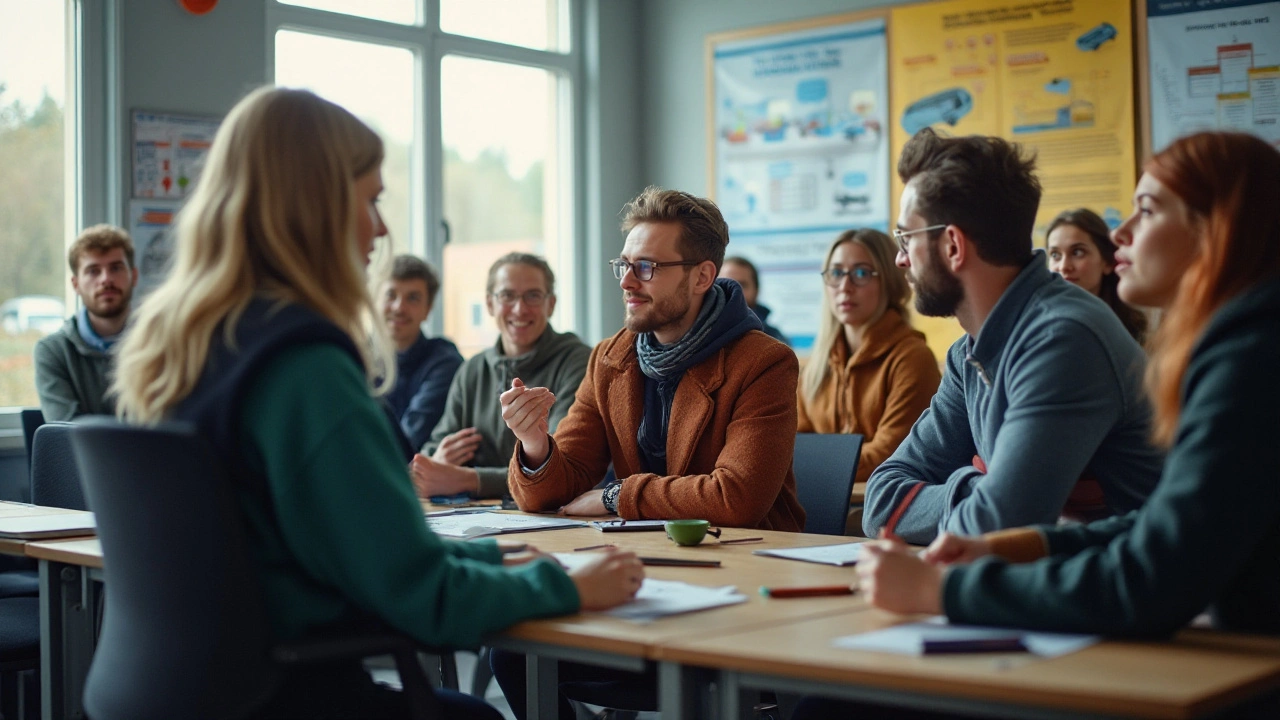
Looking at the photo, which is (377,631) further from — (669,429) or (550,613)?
(669,429)

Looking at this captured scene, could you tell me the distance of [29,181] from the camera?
476 centimetres

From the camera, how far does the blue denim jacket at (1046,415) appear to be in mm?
1937

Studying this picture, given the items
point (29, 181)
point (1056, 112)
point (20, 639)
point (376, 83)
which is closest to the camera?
point (20, 639)

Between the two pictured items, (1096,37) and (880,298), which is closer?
(880,298)

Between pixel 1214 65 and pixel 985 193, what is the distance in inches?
138

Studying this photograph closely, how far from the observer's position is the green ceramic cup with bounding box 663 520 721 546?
2229mm

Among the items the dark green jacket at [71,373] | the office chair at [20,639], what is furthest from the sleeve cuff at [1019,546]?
the dark green jacket at [71,373]

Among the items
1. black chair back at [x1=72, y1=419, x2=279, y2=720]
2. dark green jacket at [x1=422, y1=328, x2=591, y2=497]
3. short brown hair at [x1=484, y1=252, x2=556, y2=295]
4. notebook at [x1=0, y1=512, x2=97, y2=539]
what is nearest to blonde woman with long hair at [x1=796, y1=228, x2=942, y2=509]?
dark green jacket at [x1=422, y1=328, x2=591, y2=497]

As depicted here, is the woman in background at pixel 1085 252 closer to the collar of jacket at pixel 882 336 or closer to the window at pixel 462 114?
the collar of jacket at pixel 882 336

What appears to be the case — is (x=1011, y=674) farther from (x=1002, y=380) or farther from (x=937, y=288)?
(x=937, y=288)

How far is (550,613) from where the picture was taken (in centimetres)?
160

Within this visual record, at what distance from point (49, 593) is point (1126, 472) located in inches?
76.0

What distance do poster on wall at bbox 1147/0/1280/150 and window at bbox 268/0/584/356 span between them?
9.63ft

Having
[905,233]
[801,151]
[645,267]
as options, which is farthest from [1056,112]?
[905,233]
